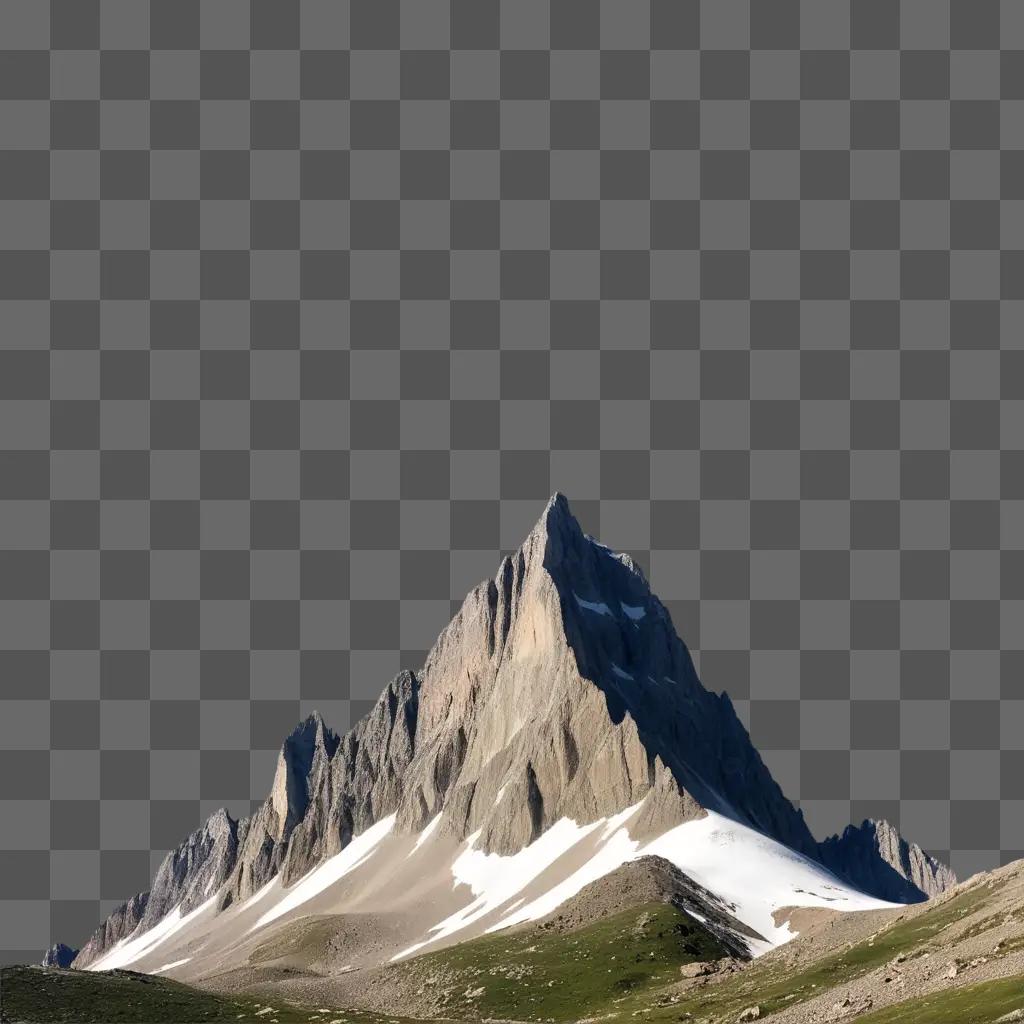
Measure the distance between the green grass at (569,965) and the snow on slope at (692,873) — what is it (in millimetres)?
11184

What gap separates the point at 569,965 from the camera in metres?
108

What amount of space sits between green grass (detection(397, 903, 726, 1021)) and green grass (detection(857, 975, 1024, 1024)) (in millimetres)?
42993

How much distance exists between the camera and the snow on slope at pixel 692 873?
136 meters

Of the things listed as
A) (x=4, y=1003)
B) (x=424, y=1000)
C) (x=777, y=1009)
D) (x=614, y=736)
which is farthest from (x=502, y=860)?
(x=777, y=1009)

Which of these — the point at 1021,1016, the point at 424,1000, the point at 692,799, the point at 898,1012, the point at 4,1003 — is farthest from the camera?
the point at 692,799

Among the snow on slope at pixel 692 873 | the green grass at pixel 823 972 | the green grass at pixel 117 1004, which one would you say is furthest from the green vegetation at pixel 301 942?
the green grass at pixel 823 972

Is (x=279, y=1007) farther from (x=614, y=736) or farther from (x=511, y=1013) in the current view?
(x=614, y=736)

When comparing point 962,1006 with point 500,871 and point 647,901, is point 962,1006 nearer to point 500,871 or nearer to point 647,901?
point 647,901

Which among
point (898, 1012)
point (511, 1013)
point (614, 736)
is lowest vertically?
point (511, 1013)

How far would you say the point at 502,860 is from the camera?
624 ft

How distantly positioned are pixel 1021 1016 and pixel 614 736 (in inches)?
5840

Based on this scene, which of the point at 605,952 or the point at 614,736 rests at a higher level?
the point at 614,736

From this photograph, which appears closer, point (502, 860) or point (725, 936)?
point (725, 936)

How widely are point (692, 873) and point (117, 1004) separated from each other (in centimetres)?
7351
